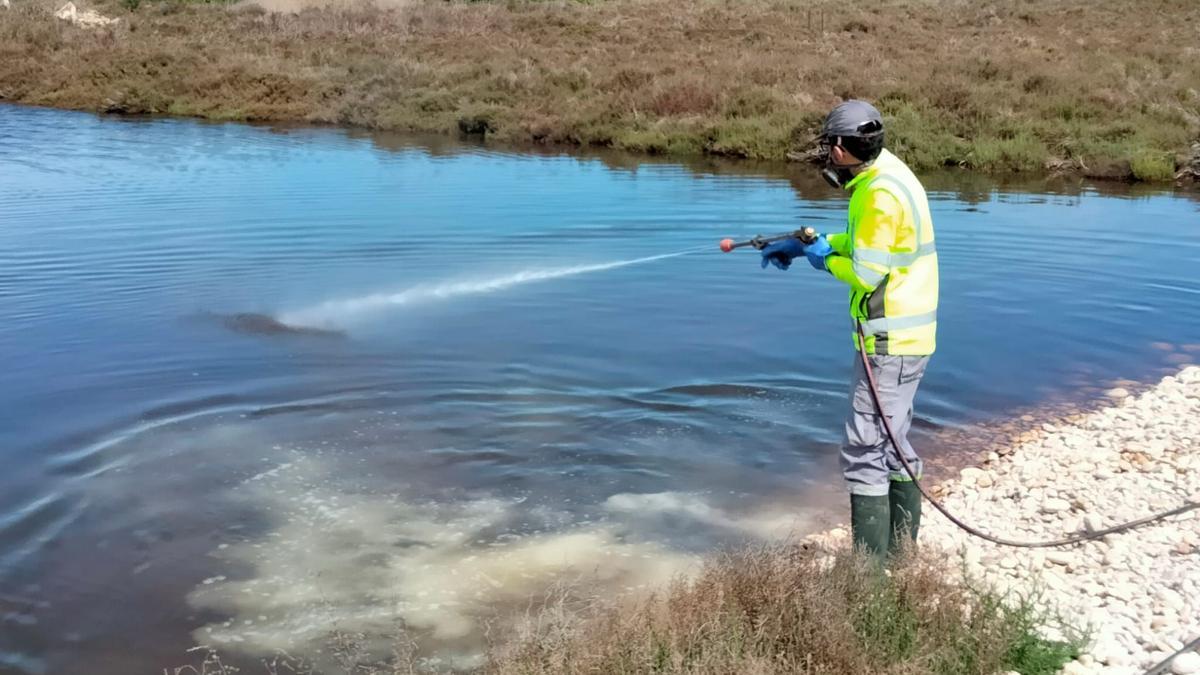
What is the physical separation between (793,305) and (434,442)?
635cm

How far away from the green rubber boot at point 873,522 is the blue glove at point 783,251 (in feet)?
4.06

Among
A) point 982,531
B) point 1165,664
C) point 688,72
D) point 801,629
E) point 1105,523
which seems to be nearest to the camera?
point 801,629

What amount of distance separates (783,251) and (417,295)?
8522 millimetres

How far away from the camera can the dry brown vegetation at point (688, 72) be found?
88.5 feet

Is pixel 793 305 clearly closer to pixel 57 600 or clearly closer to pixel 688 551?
pixel 688 551

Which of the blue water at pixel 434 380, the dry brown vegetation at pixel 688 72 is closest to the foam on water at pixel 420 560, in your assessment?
the blue water at pixel 434 380

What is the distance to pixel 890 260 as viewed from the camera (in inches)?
196

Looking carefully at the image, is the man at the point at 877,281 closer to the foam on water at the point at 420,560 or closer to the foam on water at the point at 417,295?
the foam on water at the point at 420,560

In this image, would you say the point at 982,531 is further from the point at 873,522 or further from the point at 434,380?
the point at 434,380

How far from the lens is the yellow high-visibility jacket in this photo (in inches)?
193

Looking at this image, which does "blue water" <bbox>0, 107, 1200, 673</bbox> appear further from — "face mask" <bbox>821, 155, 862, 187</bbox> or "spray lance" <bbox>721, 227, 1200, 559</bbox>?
"face mask" <bbox>821, 155, 862, 187</bbox>

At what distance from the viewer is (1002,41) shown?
37.1 meters

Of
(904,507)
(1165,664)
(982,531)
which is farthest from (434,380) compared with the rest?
(1165,664)

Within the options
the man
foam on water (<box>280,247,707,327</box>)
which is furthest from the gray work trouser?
foam on water (<box>280,247,707,327</box>)
